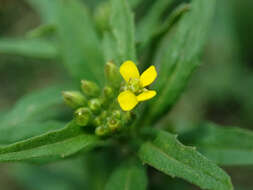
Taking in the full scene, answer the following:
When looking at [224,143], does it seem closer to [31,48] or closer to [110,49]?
[110,49]

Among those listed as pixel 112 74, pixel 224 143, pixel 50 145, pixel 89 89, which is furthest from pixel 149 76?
pixel 224 143

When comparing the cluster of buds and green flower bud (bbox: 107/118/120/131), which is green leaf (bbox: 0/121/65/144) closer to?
the cluster of buds

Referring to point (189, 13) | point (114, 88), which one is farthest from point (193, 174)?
point (189, 13)

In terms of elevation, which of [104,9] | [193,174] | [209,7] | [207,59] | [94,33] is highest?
[207,59]

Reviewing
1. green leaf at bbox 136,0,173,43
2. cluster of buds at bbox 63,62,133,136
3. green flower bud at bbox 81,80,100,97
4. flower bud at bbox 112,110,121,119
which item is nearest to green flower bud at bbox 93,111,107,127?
cluster of buds at bbox 63,62,133,136

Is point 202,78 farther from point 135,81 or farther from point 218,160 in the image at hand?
point 135,81

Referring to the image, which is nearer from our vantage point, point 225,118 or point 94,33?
point 94,33
